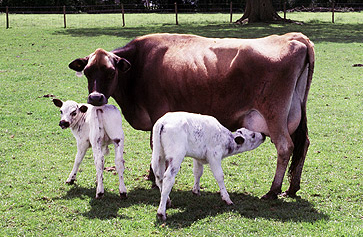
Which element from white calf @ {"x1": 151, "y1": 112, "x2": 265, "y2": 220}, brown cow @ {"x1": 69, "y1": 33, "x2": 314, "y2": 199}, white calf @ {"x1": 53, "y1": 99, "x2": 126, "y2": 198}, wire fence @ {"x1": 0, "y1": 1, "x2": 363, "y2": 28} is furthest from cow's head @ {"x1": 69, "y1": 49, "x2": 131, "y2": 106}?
wire fence @ {"x1": 0, "y1": 1, "x2": 363, "y2": 28}

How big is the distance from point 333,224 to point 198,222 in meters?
1.61

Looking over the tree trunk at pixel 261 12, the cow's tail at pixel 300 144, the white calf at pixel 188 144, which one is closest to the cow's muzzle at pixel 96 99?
the white calf at pixel 188 144

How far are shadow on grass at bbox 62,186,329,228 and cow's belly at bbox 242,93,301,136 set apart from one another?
3.15 feet

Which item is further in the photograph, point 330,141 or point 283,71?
point 330,141

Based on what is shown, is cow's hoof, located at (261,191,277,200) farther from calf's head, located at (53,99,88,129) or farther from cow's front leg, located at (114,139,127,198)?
calf's head, located at (53,99,88,129)

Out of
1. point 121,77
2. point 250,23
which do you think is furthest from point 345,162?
point 250,23

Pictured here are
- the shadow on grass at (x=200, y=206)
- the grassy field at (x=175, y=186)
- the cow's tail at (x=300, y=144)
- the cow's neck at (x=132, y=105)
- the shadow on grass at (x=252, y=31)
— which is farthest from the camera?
the shadow on grass at (x=252, y=31)

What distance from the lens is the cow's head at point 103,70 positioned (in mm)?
7117

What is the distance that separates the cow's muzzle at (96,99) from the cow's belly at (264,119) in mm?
1967

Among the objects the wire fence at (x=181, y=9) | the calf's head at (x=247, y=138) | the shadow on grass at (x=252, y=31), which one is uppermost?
the wire fence at (x=181, y=9)

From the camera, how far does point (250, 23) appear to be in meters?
33.2

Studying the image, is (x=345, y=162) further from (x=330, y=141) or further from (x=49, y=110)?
(x=49, y=110)

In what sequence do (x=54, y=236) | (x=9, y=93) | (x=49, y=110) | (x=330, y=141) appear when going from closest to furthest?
(x=54, y=236)
(x=330, y=141)
(x=49, y=110)
(x=9, y=93)

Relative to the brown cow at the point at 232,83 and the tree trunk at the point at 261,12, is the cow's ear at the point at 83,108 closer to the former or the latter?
the brown cow at the point at 232,83
